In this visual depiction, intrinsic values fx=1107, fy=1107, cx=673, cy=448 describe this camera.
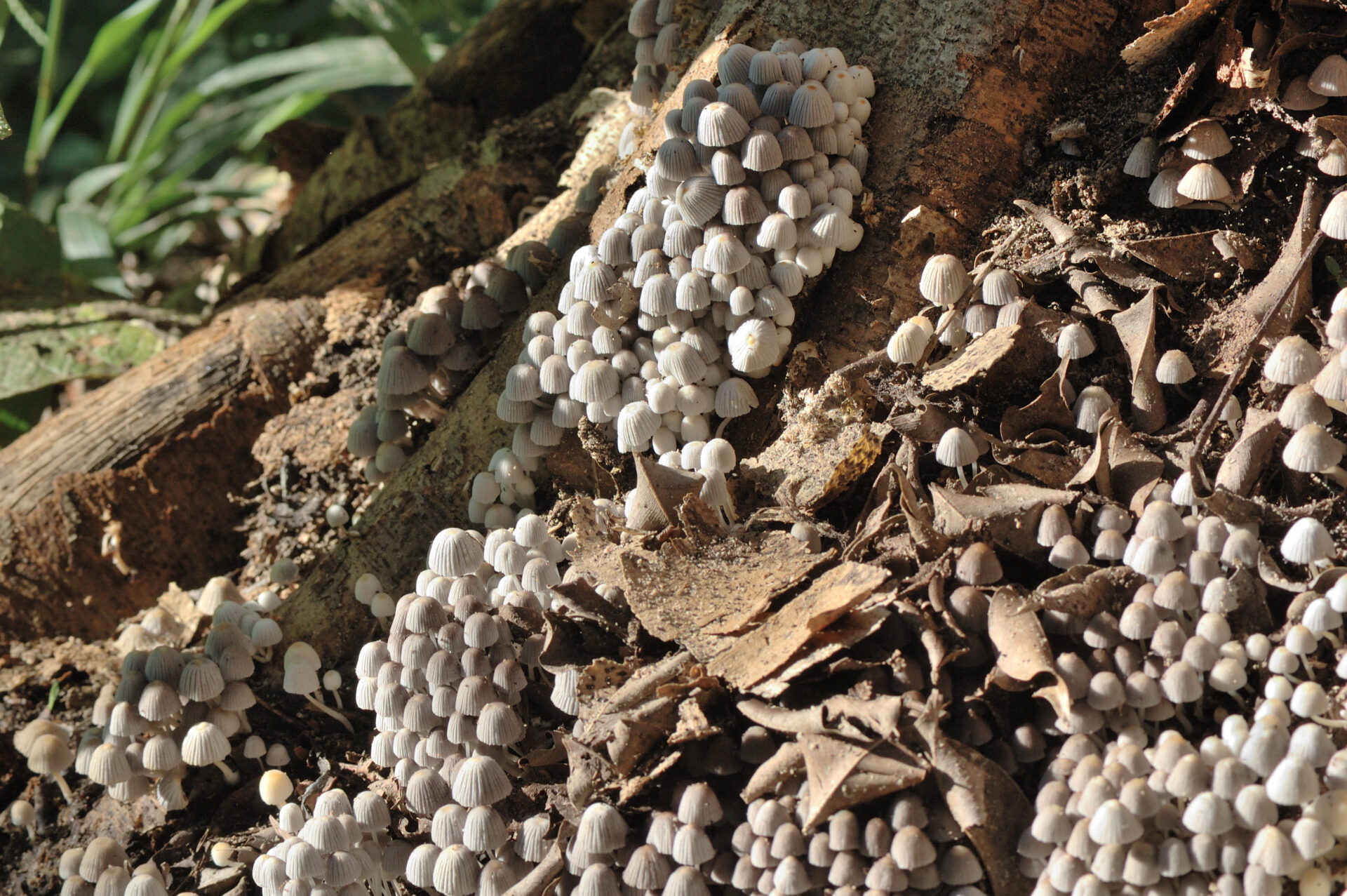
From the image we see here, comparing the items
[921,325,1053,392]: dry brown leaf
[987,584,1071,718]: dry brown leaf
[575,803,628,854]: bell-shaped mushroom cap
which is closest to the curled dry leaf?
[575,803,628,854]: bell-shaped mushroom cap

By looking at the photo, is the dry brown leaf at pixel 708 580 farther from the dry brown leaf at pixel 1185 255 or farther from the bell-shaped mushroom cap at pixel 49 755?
the bell-shaped mushroom cap at pixel 49 755

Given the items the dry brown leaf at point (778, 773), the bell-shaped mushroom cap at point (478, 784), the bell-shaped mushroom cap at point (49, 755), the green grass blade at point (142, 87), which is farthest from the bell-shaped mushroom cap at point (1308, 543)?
the green grass blade at point (142, 87)

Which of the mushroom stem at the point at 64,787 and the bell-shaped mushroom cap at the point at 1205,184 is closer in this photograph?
the bell-shaped mushroom cap at the point at 1205,184

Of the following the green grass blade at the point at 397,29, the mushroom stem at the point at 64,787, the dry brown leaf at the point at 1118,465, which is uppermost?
the green grass blade at the point at 397,29

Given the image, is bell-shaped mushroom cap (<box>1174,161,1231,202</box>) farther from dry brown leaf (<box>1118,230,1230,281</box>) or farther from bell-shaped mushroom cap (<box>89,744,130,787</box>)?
bell-shaped mushroom cap (<box>89,744,130,787</box>)

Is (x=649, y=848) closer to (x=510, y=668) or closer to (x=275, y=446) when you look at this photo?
(x=510, y=668)

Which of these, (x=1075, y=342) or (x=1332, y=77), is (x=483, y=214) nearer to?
(x=1075, y=342)
